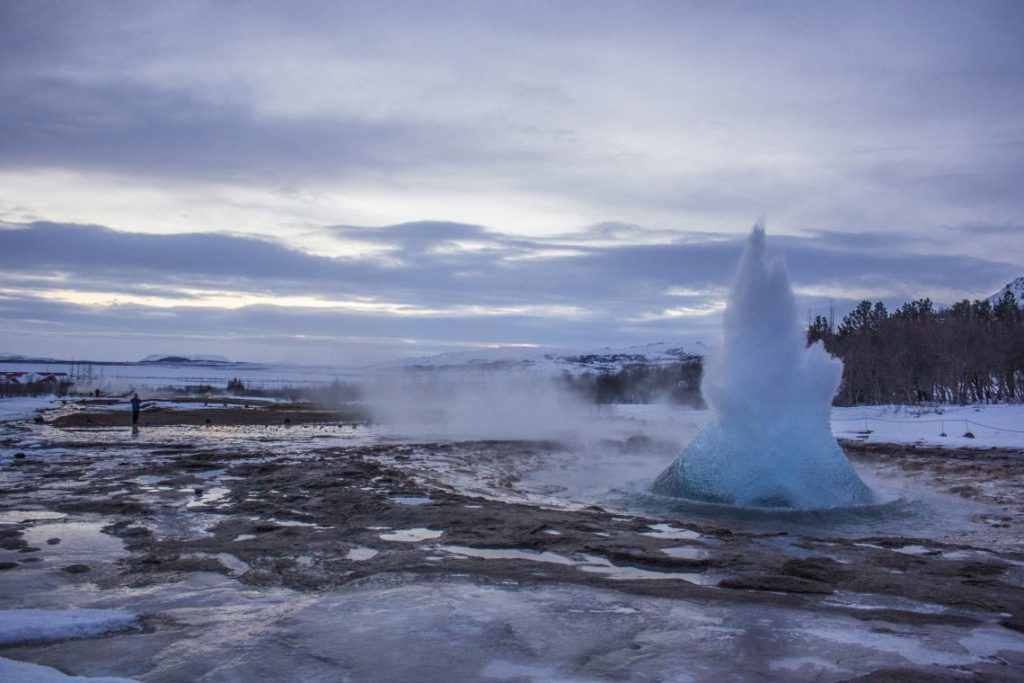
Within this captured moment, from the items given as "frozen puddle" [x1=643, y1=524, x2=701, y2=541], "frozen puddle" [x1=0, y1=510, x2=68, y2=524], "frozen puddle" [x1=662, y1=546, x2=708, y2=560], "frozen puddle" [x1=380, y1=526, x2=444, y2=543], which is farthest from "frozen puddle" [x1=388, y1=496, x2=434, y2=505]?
"frozen puddle" [x1=0, y1=510, x2=68, y2=524]

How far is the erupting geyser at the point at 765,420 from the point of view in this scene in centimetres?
1509

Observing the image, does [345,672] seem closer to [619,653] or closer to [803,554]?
[619,653]

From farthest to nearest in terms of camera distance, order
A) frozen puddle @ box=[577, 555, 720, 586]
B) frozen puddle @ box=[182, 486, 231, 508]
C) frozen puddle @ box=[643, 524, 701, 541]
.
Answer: frozen puddle @ box=[182, 486, 231, 508], frozen puddle @ box=[643, 524, 701, 541], frozen puddle @ box=[577, 555, 720, 586]

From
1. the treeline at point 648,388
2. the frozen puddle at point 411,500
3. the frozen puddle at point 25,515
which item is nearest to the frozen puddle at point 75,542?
the frozen puddle at point 25,515

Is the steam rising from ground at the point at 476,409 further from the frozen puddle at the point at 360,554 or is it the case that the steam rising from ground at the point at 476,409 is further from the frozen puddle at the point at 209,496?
the frozen puddle at the point at 360,554

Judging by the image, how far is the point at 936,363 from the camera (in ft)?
191

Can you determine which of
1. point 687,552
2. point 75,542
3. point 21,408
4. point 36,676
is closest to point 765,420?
point 687,552

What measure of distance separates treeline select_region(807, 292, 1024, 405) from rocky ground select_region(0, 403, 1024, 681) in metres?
42.7

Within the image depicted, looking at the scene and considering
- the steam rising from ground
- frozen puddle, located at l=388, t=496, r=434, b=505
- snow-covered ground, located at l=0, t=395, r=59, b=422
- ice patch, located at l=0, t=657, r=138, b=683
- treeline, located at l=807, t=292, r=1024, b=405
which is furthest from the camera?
treeline, located at l=807, t=292, r=1024, b=405

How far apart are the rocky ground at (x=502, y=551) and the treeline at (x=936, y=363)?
1680 inches

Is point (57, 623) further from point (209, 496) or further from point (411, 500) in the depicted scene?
point (209, 496)

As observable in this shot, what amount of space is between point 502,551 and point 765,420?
24.7 feet

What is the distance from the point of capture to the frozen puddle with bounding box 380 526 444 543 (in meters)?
11.3

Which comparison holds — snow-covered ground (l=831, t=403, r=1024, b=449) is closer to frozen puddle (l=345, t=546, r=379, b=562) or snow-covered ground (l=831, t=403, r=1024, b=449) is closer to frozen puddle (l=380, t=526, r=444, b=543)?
frozen puddle (l=380, t=526, r=444, b=543)
